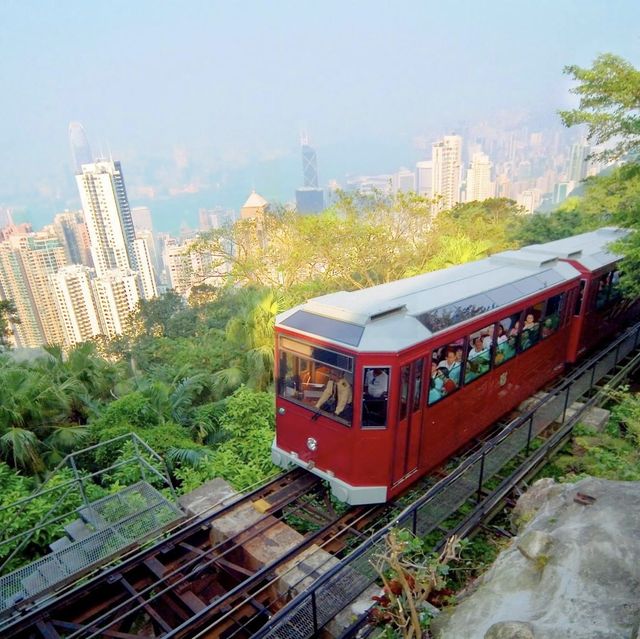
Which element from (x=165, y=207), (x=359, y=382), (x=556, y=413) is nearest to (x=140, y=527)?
(x=359, y=382)

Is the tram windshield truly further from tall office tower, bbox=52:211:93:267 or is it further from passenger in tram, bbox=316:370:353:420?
tall office tower, bbox=52:211:93:267

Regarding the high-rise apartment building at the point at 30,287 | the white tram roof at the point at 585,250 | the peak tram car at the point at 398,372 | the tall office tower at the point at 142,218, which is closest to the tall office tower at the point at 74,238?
the high-rise apartment building at the point at 30,287

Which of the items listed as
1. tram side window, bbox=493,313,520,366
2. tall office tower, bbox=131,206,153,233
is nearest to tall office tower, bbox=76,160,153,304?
tall office tower, bbox=131,206,153,233

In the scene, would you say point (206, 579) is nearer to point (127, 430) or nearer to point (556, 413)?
point (127, 430)

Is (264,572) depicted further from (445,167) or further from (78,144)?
(78,144)

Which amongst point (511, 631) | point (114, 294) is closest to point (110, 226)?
point (114, 294)

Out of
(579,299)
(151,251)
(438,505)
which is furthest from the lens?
(151,251)

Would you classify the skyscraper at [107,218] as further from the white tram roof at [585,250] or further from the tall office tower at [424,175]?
the white tram roof at [585,250]
